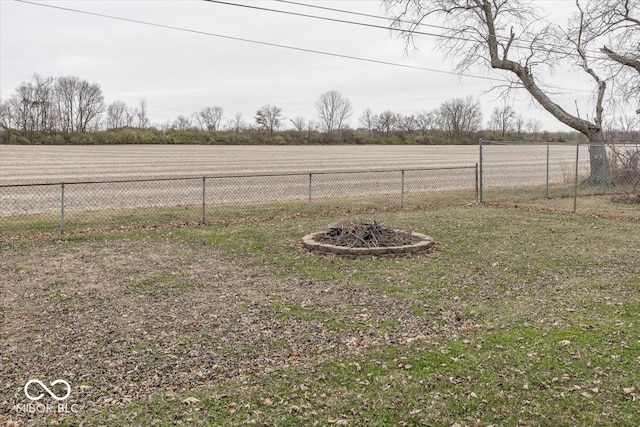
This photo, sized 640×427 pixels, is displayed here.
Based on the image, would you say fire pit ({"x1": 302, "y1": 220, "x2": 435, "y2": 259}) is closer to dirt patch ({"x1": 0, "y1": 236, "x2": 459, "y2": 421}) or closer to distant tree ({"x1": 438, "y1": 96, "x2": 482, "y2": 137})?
dirt patch ({"x1": 0, "y1": 236, "x2": 459, "y2": 421})

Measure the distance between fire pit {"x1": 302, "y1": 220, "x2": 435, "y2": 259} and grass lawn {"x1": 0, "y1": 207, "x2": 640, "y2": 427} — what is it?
0.32m

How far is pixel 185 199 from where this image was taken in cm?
1841

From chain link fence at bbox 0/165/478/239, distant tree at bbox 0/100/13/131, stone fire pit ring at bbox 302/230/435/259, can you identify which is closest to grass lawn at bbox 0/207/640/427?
stone fire pit ring at bbox 302/230/435/259

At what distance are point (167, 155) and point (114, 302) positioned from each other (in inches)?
1437

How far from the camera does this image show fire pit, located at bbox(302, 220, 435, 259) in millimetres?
8492

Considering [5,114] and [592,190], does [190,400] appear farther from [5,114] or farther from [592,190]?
[5,114]

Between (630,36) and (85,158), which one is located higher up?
(630,36)

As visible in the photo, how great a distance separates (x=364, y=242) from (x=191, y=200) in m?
10.8

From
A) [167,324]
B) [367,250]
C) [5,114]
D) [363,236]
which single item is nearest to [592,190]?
[363,236]

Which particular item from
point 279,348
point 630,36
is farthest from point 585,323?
point 630,36

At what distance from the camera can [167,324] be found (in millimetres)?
5352

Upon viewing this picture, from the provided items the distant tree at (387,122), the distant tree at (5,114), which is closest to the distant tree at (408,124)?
A: the distant tree at (387,122)

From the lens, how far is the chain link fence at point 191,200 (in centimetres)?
1246

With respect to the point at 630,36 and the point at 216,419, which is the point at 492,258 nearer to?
the point at 216,419
